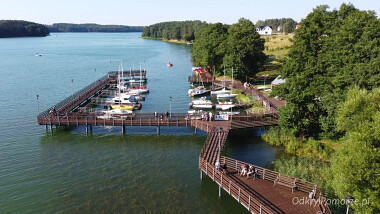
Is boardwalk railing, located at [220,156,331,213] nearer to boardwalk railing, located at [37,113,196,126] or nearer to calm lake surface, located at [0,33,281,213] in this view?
calm lake surface, located at [0,33,281,213]

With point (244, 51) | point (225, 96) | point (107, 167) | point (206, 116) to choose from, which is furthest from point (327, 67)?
point (107, 167)

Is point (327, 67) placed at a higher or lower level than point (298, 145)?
higher

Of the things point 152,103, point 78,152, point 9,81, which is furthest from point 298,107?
point 9,81

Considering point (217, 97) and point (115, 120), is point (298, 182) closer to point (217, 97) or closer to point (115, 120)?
point (115, 120)

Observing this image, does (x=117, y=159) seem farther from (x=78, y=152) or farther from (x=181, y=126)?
(x=181, y=126)

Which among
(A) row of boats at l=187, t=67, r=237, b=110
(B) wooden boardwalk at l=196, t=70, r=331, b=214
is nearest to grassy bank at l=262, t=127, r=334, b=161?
(B) wooden boardwalk at l=196, t=70, r=331, b=214

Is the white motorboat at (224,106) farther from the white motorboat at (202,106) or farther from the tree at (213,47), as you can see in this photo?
the tree at (213,47)

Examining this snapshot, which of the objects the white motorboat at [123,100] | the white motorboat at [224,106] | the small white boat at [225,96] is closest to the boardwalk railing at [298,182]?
the white motorboat at [224,106]
